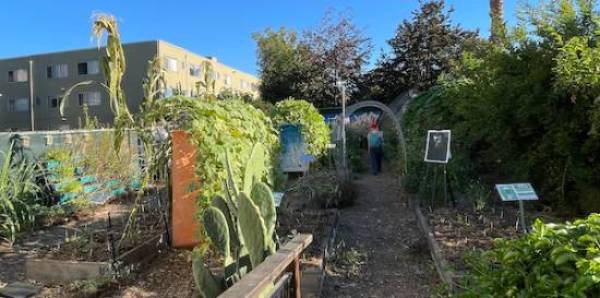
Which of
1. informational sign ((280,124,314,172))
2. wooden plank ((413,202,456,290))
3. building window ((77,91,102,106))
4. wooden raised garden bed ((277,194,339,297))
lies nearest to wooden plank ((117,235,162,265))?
wooden raised garden bed ((277,194,339,297))

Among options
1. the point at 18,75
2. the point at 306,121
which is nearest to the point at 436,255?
the point at 306,121

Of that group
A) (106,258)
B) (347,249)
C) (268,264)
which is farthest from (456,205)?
(268,264)

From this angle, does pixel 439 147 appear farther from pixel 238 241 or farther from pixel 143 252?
pixel 238 241

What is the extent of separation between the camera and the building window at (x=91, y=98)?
1609 inches

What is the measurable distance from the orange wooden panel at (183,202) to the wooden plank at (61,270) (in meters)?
1.07

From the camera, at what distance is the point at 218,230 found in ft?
10.1

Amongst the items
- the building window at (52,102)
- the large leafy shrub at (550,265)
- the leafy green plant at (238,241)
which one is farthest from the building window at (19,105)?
the large leafy shrub at (550,265)

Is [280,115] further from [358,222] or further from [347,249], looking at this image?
[347,249]

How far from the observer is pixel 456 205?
7273 mm

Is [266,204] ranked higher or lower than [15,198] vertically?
higher

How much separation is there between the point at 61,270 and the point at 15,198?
105 inches

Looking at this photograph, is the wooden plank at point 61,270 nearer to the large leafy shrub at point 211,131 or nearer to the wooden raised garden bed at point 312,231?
the large leafy shrub at point 211,131

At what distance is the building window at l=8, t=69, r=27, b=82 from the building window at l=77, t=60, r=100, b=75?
6.32 m

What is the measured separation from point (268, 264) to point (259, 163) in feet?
5.60
